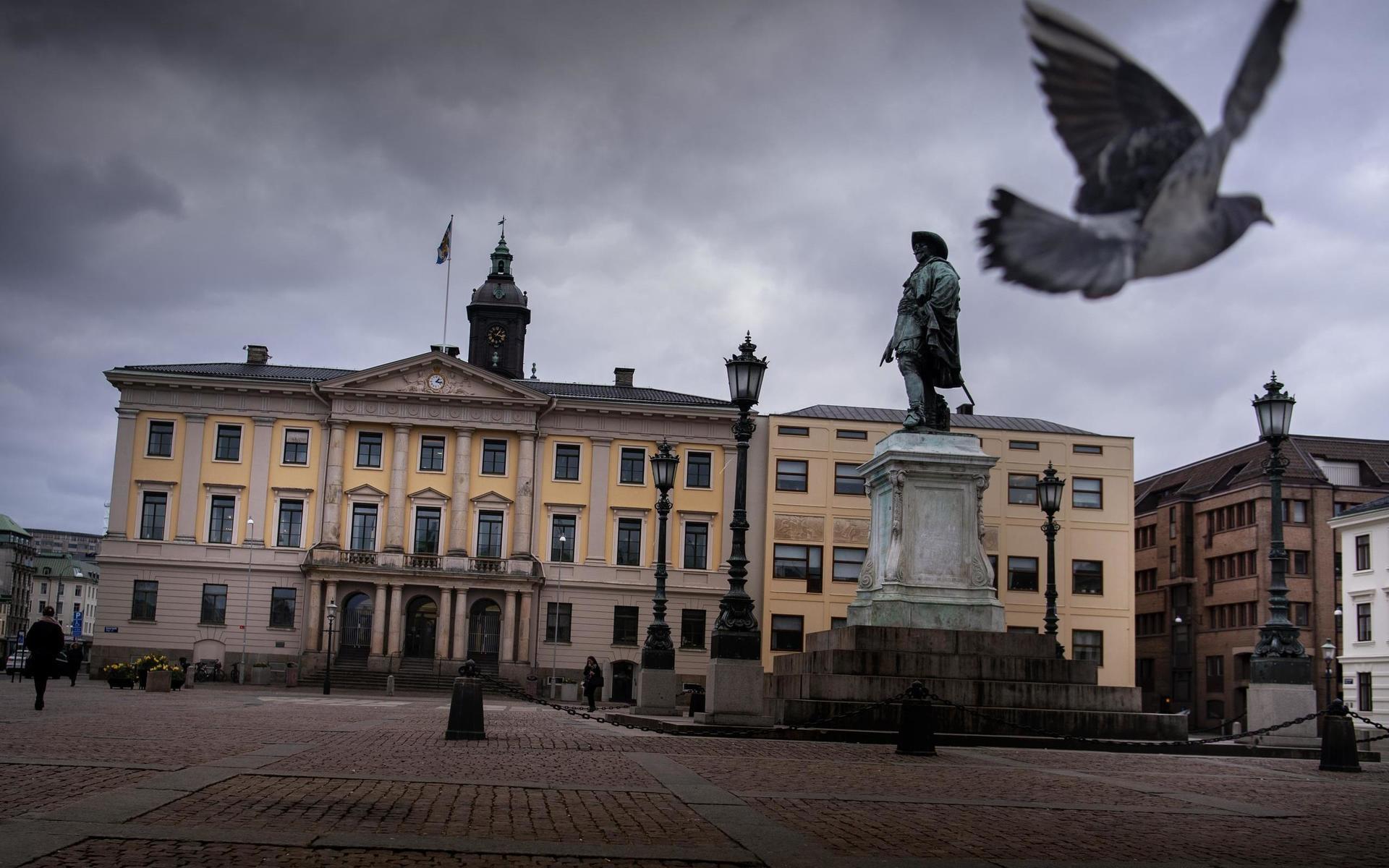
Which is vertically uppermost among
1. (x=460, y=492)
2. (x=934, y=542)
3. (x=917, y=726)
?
(x=460, y=492)

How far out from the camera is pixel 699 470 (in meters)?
73.4

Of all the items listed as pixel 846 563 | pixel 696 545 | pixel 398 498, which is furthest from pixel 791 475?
pixel 398 498

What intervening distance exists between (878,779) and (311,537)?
59853mm

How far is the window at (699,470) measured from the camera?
240ft

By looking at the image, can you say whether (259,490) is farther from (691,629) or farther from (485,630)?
(691,629)

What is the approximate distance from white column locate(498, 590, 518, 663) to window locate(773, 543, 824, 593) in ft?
44.3

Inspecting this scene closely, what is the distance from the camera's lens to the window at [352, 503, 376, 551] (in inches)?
2790

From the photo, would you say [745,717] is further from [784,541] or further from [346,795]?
[784,541]

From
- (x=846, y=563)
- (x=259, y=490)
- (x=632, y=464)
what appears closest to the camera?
(x=259, y=490)

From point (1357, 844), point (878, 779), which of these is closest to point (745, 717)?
point (878, 779)

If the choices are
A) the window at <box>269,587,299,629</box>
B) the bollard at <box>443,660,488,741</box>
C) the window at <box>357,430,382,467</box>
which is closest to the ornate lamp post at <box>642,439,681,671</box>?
the bollard at <box>443,660,488,741</box>

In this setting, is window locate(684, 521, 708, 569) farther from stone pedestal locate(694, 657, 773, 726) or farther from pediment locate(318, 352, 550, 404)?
stone pedestal locate(694, 657, 773, 726)

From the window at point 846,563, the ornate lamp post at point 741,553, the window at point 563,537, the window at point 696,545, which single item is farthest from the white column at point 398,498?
the ornate lamp post at point 741,553

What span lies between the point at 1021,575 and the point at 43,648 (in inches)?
2166
